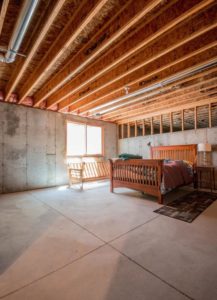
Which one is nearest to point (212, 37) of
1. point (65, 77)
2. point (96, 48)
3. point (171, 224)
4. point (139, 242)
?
point (96, 48)

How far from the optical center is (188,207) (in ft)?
10.7

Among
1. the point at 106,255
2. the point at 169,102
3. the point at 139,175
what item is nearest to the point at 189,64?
the point at 169,102

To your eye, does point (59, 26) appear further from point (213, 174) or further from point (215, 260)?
point (213, 174)

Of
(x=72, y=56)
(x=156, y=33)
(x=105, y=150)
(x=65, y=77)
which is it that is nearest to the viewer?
(x=156, y=33)

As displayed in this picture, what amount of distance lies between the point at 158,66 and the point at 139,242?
9.85 ft

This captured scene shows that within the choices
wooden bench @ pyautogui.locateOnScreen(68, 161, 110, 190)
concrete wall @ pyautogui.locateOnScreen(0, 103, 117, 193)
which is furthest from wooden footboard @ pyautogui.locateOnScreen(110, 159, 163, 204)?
concrete wall @ pyautogui.locateOnScreen(0, 103, 117, 193)

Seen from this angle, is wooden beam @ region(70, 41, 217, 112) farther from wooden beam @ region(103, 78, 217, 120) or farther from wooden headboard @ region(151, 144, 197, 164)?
wooden headboard @ region(151, 144, 197, 164)

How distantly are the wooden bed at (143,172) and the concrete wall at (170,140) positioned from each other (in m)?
0.29

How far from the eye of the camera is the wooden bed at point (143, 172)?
361 centimetres

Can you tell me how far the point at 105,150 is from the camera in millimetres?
7383

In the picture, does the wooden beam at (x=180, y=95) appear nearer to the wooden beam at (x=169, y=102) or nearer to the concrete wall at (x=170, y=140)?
the wooden beam at (x=169, y=102)

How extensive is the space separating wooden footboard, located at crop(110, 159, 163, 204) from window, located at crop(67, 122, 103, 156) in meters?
2.18

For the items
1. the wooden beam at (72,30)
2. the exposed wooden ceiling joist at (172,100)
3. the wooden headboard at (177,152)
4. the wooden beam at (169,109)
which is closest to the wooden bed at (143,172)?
the wooden headboard at (177,152)

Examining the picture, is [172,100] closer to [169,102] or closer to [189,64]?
[169,102]
